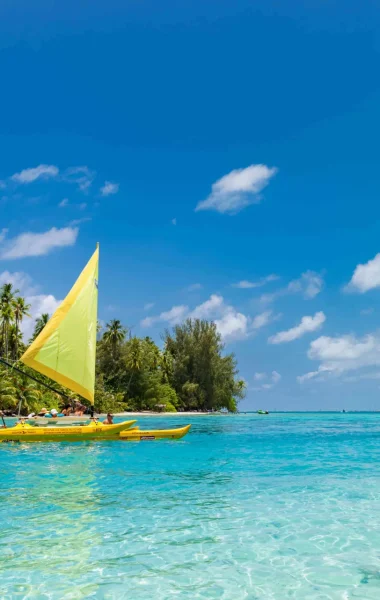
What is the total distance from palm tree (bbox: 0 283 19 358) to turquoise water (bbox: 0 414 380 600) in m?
48.6

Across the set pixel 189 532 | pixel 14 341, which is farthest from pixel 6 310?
pixel 189 532

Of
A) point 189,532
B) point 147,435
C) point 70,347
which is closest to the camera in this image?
point 189,532

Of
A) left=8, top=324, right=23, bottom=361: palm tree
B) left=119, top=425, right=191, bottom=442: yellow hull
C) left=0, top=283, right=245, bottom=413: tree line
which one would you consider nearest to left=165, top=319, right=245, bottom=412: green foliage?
A: left=0, top=283, right=245, bottom=413: tree line

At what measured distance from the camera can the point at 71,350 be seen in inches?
846

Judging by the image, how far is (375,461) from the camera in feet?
70.3

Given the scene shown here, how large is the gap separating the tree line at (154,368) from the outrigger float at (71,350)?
33225mm

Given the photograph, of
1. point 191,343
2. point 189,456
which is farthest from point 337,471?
point 191,343

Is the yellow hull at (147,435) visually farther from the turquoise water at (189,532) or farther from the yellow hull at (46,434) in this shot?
the turquoise water at (189,532)

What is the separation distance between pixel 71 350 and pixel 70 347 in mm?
135

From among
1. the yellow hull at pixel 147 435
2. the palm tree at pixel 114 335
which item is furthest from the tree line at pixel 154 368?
the yellow hull at pixel 147 435

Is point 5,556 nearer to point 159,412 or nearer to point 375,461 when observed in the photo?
point 375,461

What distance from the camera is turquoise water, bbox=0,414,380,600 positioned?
23.0ft

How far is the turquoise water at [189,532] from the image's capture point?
23.0 ft

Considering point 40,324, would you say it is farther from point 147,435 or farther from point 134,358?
point 147,435
